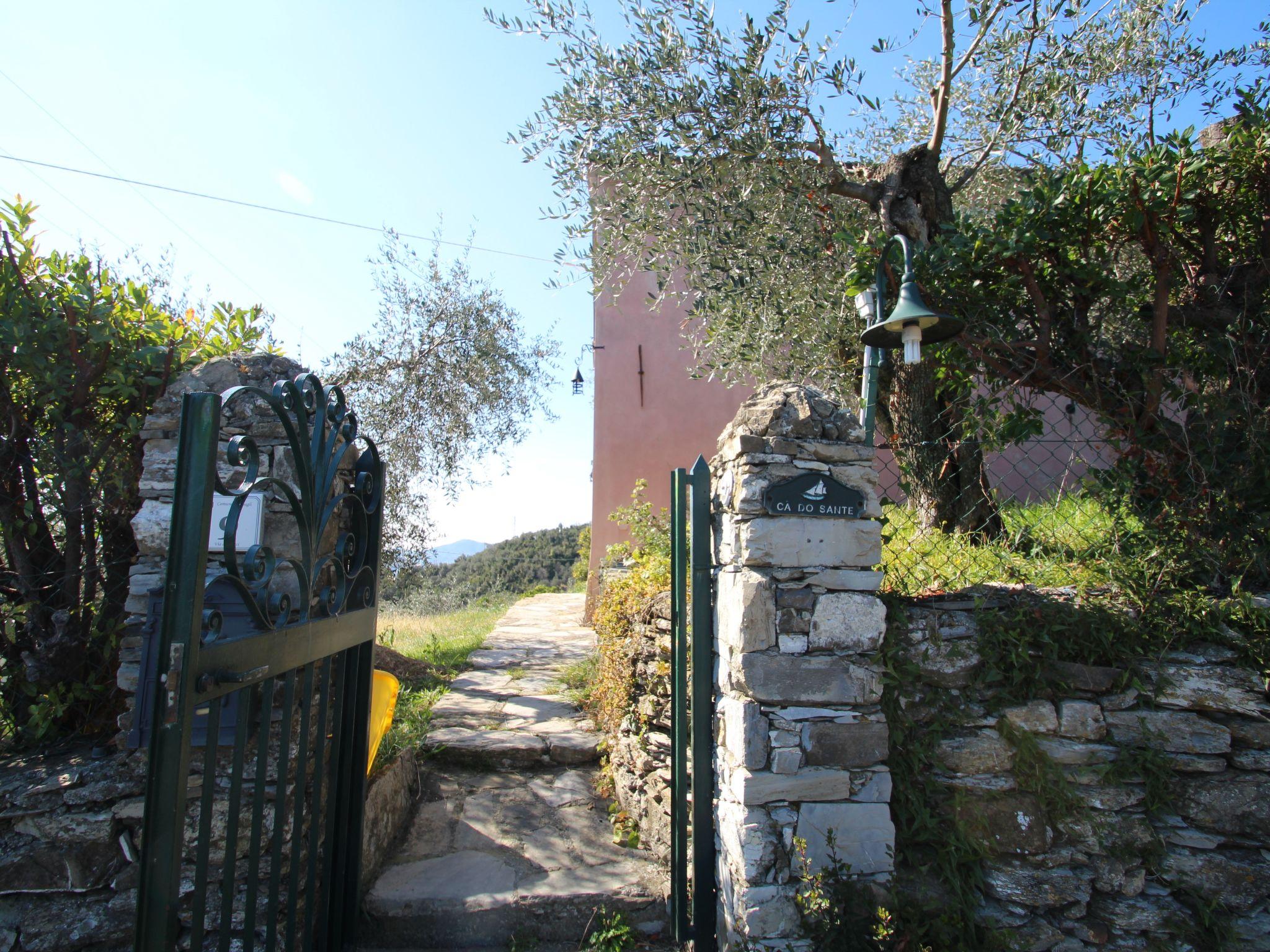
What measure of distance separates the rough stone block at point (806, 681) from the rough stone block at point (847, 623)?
6 centimetres

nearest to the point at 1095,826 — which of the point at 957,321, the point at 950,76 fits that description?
the point at 957,321

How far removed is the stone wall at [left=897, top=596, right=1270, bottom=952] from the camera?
254cm

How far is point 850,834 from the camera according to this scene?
8.07 ft

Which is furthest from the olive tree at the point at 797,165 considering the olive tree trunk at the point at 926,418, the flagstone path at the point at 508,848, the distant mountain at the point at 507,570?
the distant mountain at the point at 507,570

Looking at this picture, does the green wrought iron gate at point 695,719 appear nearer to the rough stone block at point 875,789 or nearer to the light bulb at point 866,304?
the rough stone block at point 875,789

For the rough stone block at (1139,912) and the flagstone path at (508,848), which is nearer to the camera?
the rough stone block at (1139,912)

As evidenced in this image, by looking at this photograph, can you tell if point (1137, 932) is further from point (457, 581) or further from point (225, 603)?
point (457, 581)

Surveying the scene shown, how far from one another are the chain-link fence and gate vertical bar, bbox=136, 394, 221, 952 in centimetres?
220

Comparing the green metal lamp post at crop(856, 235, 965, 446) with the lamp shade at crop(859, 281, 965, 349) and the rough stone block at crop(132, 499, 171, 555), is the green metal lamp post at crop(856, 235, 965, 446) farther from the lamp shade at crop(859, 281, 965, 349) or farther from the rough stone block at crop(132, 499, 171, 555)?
the rough stone block at crop(132, 499, 171, 555)

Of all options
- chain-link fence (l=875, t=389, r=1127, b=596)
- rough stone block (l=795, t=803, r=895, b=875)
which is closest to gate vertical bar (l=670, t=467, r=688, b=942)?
rough stone block (l=795, t=803, r=895, b=875)

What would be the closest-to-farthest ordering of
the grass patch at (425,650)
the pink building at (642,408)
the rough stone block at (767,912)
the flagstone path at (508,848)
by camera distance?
the rough stone block at (767,912), the flagstone path at (508,848), the grass patch at (425,650), the pink building at (642,408)

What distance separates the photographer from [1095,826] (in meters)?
2.58

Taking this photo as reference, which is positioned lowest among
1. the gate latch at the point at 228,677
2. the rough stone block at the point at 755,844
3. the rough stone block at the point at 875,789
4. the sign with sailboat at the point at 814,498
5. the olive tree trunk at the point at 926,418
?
the rough stone block at the point at 755,844

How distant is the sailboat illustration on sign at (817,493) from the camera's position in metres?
2.53
